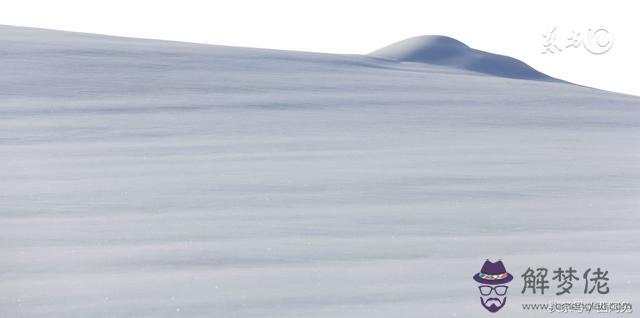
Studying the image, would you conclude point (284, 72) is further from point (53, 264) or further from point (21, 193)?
point (53, 264)

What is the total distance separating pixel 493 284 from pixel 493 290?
0.18ft

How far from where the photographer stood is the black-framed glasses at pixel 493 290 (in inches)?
116

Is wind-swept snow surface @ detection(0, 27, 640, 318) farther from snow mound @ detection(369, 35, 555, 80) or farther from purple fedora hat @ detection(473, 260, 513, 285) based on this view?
snow mound @ detection(369, 35, 555, 80)

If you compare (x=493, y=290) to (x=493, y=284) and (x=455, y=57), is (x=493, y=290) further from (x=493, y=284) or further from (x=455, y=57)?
(x=455, y=57)

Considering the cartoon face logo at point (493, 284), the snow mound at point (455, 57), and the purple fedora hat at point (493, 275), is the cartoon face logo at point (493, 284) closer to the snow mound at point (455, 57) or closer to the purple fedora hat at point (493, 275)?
the purple fedora hat at point (493, 275)

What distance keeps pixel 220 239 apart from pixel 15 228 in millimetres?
875

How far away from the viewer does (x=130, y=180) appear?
4703 mm

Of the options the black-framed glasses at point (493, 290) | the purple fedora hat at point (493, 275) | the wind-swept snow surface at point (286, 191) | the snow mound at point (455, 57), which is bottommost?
the black-framed glasses at point (493, 290)

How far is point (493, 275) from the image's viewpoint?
312 cm

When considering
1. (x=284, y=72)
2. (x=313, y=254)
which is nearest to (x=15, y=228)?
(x=313, y=254)

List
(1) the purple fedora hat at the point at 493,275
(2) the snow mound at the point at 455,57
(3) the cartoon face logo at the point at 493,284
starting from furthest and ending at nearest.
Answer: (2) the snow mound at the point at 455,57
(1) the purple fedora hat at the point at 493,275
(3) the cartoon face logo at the point at 493,284

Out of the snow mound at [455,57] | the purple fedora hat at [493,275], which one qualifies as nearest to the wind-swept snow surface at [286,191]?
the purple fedora hat at [493,275]

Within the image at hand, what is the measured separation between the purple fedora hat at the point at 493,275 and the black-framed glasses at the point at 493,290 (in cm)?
4

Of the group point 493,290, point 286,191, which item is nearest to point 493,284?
point 493,290
